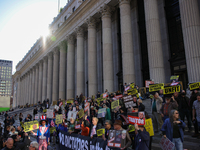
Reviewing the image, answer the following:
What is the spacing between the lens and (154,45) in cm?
1761

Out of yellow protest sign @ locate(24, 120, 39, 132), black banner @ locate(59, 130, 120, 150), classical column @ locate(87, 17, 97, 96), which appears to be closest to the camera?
black banner @ locate(59, 130, 120, 150)

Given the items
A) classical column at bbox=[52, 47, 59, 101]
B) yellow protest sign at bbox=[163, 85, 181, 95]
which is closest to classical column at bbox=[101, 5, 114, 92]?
yellow protest sign at bbox=[163, 85, 181, 95]

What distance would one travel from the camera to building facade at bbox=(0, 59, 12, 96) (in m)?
166

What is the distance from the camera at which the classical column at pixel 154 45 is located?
1698cm

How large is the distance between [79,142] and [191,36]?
13189mm

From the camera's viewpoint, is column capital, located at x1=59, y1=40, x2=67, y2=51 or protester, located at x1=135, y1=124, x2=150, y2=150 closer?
protester, located at x1=135, y1=124, x2=150, y2=150

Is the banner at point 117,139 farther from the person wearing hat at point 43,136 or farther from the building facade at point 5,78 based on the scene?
the building facade at point 5,78

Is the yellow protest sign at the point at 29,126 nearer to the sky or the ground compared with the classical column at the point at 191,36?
nearer to the ground

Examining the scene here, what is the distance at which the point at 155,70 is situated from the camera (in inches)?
669

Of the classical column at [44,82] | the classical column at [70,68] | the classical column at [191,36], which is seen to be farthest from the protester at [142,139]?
the classical column at [44,82]

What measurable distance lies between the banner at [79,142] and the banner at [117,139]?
75cm

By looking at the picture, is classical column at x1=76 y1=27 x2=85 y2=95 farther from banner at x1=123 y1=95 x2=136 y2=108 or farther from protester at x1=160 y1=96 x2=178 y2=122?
protester at x1=160 y1=96 x2=178 y2=122

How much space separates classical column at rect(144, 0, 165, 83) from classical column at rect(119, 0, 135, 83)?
301 cm

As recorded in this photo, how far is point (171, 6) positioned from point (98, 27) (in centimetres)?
1476
